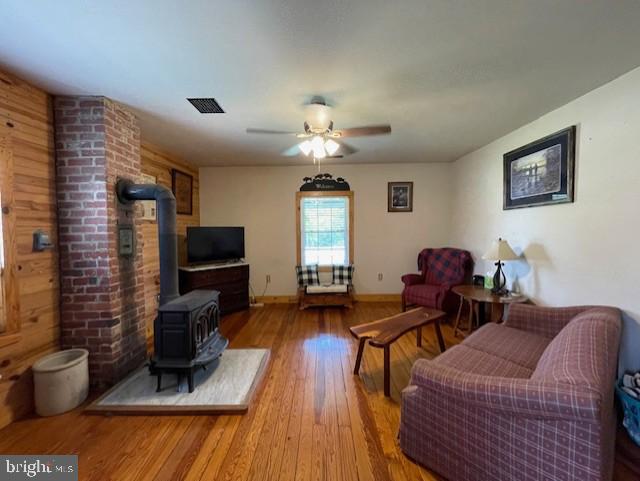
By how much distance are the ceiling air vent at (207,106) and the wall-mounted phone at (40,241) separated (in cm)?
155

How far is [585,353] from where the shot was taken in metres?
1.39

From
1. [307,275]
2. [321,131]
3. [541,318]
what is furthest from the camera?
[307,275]

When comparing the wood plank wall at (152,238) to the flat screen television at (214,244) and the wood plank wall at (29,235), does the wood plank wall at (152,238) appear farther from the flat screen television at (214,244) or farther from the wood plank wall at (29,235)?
the wood plank wall at (29,235)

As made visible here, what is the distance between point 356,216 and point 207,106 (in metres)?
3.15

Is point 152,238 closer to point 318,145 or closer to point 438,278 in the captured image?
point 318,145

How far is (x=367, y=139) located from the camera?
11.5 ft

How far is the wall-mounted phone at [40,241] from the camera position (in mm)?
2084

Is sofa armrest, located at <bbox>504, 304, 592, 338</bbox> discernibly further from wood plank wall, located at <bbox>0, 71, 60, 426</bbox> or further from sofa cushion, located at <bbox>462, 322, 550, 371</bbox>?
wood plank wall, located at <bbox>0, 71, 60, 426</bbox>

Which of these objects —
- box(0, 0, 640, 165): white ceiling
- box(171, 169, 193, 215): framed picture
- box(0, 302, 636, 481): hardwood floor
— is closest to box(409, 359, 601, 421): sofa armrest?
box(0, 302, 636, 481): hardwood floor

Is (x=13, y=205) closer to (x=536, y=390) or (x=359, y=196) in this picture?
(x=536, y=390)

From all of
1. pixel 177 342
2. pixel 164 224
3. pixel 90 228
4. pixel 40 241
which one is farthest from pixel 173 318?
pixel 40 241

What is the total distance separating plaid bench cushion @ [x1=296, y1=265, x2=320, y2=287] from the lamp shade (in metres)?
2.68

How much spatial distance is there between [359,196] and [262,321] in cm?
269

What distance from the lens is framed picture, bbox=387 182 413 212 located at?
4.99 metres
